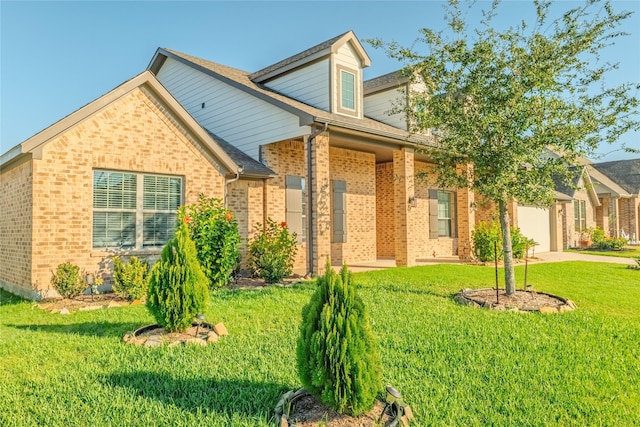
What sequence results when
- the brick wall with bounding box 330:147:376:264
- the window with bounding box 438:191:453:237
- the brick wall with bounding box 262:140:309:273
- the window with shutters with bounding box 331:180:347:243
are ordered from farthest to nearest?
the window with bounding box 438:191:453:237, the brick wall with bounding box 330:147:376:264, the window with shutters with bounding box 331:180:347:243, the brick wall with bounding box 262:140:309:273

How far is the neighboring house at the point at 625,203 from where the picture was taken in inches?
1158

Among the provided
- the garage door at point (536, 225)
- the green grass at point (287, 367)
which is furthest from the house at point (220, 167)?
the garage door at point (536, 225)

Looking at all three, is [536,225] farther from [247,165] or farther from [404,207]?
[247,165]

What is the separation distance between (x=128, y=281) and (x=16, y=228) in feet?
10.1

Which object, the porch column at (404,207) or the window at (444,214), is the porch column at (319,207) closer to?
the porch column at (404,207)

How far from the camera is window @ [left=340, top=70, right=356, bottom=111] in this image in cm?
1351

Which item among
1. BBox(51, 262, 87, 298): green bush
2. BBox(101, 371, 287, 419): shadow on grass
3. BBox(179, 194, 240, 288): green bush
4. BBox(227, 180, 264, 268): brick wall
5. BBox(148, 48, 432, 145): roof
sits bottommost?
BBox(101, 371, 287, 419): shadow on grass

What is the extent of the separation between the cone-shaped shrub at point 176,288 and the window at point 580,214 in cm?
2763

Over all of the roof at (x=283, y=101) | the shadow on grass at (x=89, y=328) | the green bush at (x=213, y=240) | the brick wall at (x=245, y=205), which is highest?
the roof at (x=283, y=101)

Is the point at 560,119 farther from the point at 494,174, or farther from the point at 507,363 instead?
the point at 507,363

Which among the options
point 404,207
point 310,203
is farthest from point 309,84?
point 404,207

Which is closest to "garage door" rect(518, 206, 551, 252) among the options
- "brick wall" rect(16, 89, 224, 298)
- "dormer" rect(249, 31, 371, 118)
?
"dormer" rect(249, 31, 371, 118)

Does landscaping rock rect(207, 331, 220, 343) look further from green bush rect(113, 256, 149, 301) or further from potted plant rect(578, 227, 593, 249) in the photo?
potted plant rect(578, 227, 593, 249)

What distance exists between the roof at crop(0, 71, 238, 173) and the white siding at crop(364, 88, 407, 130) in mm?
7137
